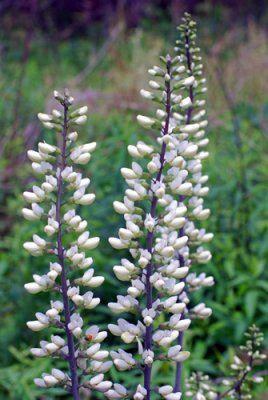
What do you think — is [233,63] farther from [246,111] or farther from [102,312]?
[102,312]

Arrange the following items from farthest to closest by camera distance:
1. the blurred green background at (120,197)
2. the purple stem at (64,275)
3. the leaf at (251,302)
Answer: the blurred green background at (120,197)
the leaf at (251,302)
the purple stem at (64,275)

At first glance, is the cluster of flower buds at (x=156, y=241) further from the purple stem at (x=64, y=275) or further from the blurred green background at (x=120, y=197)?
the blurred green background at (x=120, y=197)

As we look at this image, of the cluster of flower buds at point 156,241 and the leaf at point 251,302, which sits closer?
the cluster of flower buds at point 156,241

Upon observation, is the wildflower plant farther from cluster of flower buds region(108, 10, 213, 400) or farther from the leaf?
the leaf

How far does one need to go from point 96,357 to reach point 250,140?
4.53 m

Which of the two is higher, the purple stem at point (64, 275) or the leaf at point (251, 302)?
the purple stem at point (64, 275)

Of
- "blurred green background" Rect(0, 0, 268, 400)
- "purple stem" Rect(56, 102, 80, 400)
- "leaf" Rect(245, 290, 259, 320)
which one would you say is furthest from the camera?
"blurred green background" Rect(0, 0, 268, 400)

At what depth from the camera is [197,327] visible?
179 inches

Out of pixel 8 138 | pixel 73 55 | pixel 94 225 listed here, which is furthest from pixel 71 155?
pixel 73 55

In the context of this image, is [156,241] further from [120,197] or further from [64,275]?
[120,197]

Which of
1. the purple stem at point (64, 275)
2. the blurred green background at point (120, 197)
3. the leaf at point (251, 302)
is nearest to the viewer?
the purple stem at point (64, 275)

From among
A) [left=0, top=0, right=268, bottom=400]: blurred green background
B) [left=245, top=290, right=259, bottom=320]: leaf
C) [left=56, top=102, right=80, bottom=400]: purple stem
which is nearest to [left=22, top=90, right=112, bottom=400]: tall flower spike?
[left=56, top=102, right=80, bottom=400]: purple stem

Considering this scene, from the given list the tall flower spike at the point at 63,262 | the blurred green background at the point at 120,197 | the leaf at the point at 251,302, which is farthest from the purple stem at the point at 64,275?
the leaf at the point at 251,302

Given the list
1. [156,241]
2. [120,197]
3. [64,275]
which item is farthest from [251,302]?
[64,275]
